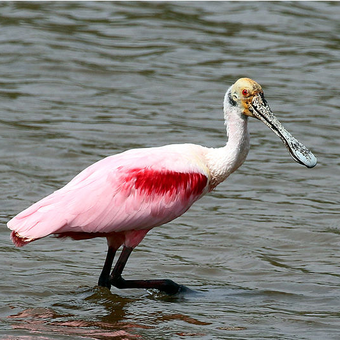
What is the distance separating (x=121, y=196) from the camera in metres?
8.59

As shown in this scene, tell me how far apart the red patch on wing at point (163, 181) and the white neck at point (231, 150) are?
19 cm

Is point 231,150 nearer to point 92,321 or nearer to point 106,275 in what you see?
point 106,275

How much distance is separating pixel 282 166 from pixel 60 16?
7563 millimetres

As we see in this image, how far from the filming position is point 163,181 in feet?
28.5

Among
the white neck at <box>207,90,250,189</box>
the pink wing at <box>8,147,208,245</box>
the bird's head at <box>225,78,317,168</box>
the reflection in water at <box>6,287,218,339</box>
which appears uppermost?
the bird's head at <box>225,78,317,168</box>

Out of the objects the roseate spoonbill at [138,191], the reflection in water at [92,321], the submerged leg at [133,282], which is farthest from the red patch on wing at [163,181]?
the reflection in water at [92,321]

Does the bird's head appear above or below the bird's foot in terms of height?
above

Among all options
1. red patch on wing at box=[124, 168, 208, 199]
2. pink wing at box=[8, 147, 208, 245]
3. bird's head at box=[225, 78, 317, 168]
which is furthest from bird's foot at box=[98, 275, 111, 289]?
bird's head at box=[225, 78, 317, 168]

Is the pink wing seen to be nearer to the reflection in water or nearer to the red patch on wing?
the red patch on wing

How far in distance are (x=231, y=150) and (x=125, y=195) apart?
105 cm

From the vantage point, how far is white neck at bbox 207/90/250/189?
8.77 metres

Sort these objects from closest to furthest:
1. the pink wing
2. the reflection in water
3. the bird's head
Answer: the reflection in water, the pink wing, the bird's head

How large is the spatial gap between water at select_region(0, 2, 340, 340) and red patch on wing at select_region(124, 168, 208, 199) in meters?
0.98

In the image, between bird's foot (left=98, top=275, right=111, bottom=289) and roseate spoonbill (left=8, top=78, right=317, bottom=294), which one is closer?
roseate spoonbill (left=8, top=78, right=317, bottom=294)
